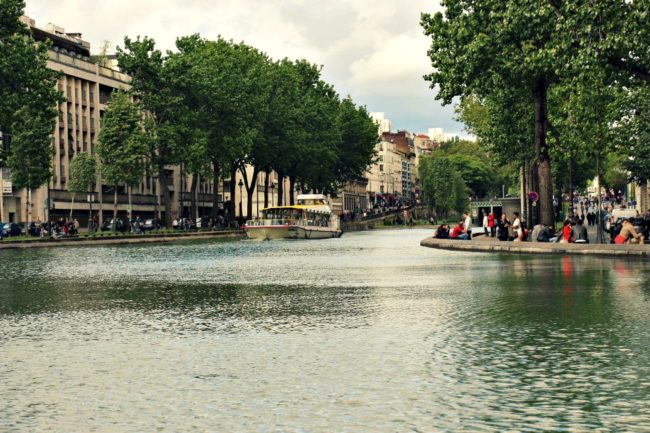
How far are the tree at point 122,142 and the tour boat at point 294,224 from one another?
10.0 metres

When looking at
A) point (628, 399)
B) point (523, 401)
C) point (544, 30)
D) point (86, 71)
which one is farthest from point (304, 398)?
point (86, 71)

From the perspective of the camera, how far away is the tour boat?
67.1 metres

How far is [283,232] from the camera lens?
67938 mm

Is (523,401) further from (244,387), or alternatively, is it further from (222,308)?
(222,308)

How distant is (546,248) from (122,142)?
4491 cm

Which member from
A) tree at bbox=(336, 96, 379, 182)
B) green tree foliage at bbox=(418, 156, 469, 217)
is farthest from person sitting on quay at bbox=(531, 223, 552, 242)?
green tree foliage at bbox=(418, 156, 469, 217)

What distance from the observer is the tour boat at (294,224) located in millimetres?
67062

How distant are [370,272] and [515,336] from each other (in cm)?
1473

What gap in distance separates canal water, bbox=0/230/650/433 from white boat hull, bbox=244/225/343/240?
4513 centimetres

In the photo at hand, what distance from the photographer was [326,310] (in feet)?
51.8

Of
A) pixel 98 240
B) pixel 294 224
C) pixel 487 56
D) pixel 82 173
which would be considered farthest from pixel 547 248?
pixel 82 173

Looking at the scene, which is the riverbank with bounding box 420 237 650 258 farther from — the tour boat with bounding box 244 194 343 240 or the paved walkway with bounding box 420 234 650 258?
the tour boat with bounding box 244 194 343 240

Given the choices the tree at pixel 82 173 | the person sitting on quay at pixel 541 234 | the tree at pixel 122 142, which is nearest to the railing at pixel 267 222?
the tree at pixel 122 142

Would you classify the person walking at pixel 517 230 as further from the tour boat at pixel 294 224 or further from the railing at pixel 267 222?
the railing at pixel 267 222
